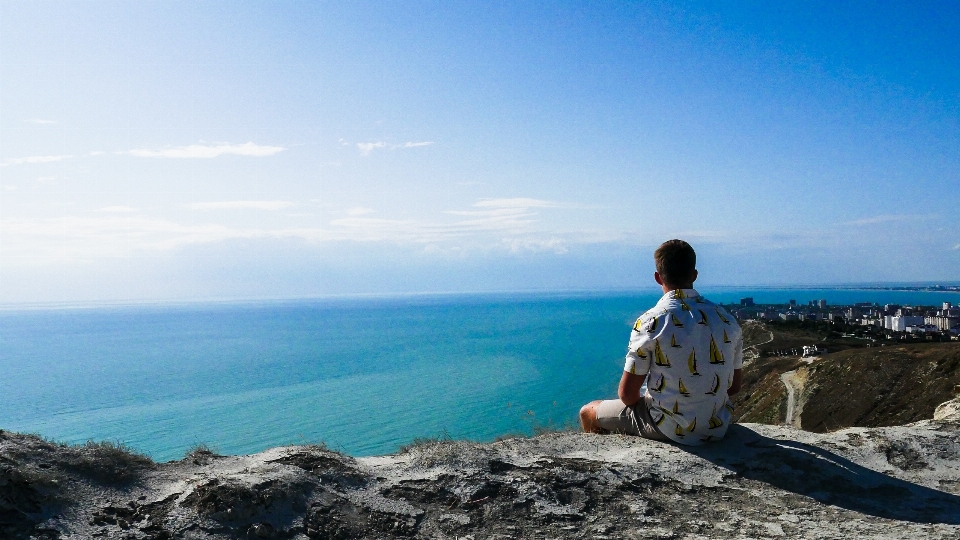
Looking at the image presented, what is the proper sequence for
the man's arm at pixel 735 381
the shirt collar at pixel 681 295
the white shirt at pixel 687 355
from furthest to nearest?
the man's arm at pixel 735 381 < the shirt collar at pixel 681 295 < the white shirt at pixel 687 355

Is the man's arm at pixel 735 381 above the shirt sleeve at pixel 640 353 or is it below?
below

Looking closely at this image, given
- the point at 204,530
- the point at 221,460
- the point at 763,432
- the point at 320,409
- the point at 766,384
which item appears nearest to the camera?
the point at 204,530

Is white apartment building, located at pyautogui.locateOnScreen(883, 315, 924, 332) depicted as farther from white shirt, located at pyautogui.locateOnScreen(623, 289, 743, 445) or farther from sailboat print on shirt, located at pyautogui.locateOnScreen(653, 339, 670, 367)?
sailboat print on shirt, located at pyautogui.locateOnScreen(653, 339, 670, 367)

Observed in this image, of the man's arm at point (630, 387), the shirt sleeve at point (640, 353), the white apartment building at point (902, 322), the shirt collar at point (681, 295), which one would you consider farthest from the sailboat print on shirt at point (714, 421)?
the white apartment building at point (902, 322)

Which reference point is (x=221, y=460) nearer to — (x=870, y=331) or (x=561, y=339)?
(x=870, y=331)

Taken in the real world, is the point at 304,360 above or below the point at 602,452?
below

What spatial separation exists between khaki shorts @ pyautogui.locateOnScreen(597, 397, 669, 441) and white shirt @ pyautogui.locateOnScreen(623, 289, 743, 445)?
0.97ft

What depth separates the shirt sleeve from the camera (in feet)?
16.5

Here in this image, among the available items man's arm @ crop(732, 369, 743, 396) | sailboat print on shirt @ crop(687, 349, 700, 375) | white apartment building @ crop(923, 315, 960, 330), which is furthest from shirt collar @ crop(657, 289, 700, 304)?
white apartment building @ crop(923, 315, 960, 330)

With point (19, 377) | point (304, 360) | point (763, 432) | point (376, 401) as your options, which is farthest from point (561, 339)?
point (763, 432)

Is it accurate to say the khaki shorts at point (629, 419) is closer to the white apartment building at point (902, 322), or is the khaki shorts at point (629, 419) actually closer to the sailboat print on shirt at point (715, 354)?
the sailboat print on shirt at point (715, 354)

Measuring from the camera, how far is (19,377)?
87.2 m

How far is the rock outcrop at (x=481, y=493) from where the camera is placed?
12.4 feet

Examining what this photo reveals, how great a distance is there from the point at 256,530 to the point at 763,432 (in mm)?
5277
